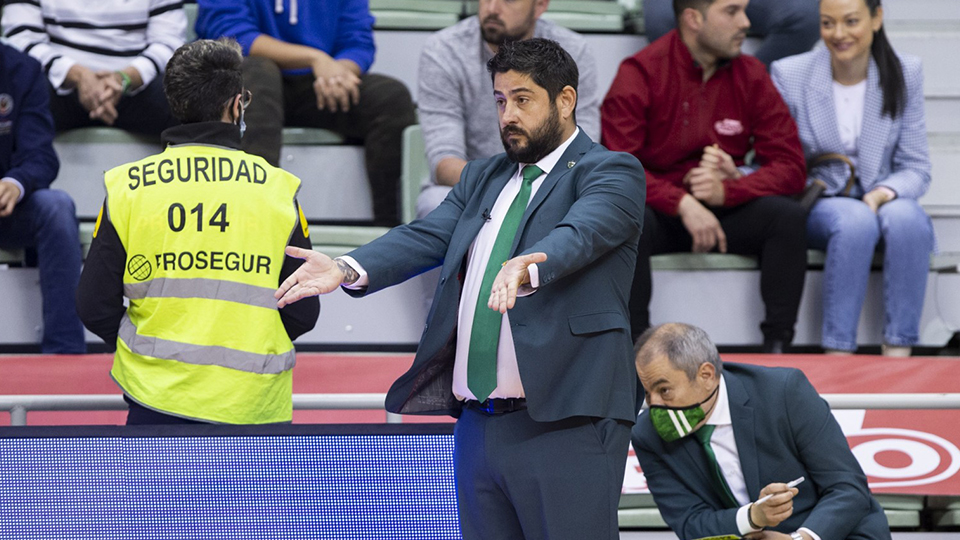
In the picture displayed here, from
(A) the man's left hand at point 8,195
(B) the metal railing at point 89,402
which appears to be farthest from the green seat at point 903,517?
(A) the man's left hand at point 8,195

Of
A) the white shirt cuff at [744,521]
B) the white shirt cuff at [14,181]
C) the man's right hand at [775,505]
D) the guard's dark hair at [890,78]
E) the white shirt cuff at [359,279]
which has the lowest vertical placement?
the white shirt cuff at [744,521]

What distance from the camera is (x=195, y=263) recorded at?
260 centimetres

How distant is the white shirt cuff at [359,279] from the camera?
7.06 feet

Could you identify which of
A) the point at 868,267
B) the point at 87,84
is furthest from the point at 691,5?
the point at 87,84

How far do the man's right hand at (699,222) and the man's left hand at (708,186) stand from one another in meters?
0.04

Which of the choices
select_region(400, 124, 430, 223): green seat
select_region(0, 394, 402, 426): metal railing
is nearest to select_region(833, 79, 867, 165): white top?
select_region(400, 124, 430, 223): green seat

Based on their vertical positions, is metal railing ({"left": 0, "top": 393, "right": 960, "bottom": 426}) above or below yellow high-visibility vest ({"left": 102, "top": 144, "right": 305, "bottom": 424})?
below

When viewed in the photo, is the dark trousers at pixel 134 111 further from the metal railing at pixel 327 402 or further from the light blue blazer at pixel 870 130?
the light blue blazer at pixel 870 130

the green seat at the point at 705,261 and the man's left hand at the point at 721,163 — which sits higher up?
the man's left hand at the point at 721,163

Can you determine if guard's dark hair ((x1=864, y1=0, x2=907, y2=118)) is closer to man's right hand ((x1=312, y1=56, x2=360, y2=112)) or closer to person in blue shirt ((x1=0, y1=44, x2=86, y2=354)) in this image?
man's right hand ((x1=312, y1=56, x2=360, y2=112))

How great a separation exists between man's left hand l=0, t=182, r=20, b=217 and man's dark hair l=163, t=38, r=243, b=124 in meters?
1.70

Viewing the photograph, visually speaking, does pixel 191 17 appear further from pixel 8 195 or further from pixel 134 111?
pixel 8 195

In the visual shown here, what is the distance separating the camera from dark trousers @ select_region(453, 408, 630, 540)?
2109 mm

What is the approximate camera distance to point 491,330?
220 cm
